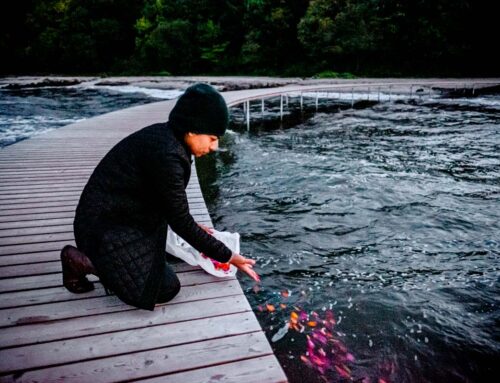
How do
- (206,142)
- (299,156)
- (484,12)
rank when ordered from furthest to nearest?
(484,12)
(299,156)
(206,142)

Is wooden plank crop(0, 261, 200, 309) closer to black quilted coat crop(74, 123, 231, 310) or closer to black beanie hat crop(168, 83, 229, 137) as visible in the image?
black quilted coat crop(74, 123, 231, 310)

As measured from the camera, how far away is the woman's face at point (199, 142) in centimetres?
204

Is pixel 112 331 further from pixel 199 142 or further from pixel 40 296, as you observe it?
pixel 199 142

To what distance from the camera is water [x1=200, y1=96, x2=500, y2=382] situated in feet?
10.6

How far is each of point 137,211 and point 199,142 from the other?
1.87 ft

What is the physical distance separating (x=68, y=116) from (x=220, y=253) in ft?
55.0

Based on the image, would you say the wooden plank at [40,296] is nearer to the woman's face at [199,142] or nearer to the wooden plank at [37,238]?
the wooden plank at [37,238]

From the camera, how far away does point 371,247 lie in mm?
5047

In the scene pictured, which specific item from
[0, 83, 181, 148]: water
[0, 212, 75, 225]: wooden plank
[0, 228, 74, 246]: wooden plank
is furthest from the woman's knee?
[0, 83, 181, 148]: water

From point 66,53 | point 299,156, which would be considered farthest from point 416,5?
point 66,53

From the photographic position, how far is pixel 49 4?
49156mm

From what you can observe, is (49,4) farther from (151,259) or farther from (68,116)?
(151,259)

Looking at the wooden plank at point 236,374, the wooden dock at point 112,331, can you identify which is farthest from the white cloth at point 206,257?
the wooden plank at point 236,374

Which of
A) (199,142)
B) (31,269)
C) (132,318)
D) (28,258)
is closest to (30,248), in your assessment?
(28,258)
